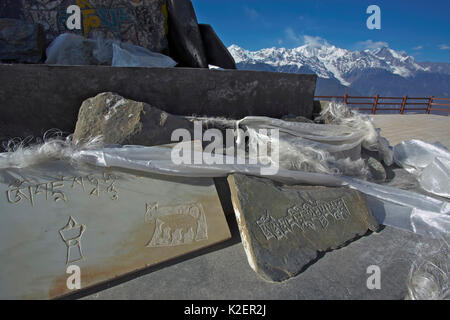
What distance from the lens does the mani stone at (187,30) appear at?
4383 millimetres

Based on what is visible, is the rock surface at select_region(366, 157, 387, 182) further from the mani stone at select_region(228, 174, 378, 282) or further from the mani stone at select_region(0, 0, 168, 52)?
the mani stone at select_region(0, 0, 168, 52)

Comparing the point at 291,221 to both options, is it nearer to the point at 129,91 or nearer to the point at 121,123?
the point at 121,123

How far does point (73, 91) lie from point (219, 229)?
196 centimetres

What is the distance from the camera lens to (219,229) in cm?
163

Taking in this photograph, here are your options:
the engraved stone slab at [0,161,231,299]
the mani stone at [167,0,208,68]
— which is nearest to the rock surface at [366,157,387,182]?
the engraved stone slab at [0,161,231,299]

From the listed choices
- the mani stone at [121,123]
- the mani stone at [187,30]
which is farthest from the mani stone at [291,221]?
the mani stone at [187,30]

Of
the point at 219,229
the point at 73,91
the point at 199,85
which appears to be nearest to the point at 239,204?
the point at 219,229

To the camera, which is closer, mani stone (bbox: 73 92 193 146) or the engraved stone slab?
the engraved stone slab

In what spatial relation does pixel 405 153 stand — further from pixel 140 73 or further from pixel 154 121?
pixel 140 73

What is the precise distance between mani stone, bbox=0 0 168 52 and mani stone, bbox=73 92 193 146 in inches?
99.5

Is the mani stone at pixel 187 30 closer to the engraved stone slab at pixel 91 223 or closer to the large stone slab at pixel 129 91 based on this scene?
the large stone slab at pixel 129 91

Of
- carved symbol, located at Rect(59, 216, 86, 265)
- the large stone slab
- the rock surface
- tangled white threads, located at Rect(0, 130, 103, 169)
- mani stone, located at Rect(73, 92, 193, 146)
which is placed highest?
the large stone slab

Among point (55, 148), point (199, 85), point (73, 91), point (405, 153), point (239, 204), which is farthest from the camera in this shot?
point (405, 153)

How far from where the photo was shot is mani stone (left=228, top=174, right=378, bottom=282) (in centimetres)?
142
